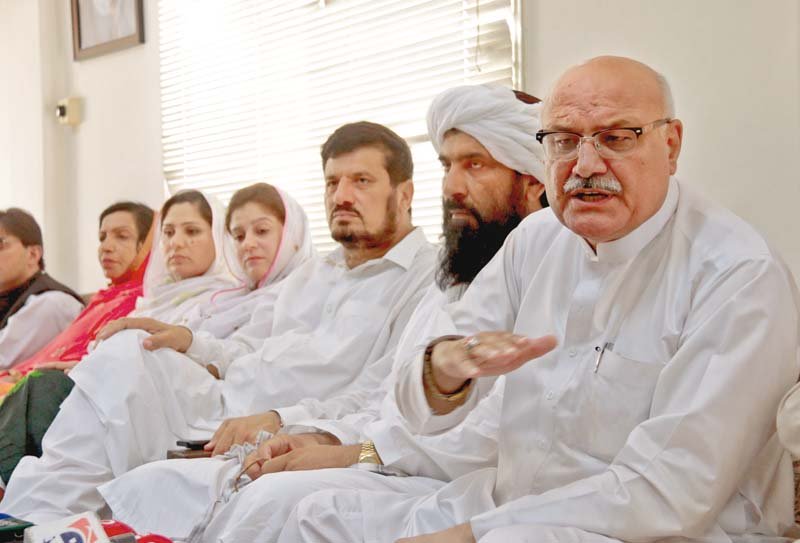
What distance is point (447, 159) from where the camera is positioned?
9.80 feet

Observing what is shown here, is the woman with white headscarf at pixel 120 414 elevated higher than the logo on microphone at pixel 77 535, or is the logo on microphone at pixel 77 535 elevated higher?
the logo on microphone at pixel 77 535

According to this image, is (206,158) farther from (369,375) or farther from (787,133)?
(787,133)

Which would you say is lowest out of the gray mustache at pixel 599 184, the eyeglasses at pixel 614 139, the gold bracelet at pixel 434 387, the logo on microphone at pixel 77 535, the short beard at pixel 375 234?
the logo on microphone at pixel 77 535

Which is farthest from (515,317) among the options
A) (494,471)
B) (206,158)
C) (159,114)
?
(159,114)

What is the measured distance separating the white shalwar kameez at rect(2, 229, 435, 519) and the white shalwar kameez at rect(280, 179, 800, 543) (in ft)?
3.33

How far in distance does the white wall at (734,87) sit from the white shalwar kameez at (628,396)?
1.05 m

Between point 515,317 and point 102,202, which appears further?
point 102,202

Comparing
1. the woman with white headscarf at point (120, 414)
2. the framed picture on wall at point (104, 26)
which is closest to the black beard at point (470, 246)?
the woman with white headscarf at point (120, 414)

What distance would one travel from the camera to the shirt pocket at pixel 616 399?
6.25ft

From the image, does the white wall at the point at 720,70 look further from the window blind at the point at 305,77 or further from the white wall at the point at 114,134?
the white wall at the point at 114,134

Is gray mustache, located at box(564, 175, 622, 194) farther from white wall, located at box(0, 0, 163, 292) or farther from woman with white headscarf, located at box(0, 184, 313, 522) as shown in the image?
white wall, located at box(0, 0, 163, 292)

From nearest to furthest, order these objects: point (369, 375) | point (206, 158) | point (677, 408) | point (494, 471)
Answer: point (677, 408) < point (494, 471) < point (369, 375) < point (206, 158)

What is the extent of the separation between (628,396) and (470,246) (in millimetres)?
1018

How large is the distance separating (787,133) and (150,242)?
3.45 metres
